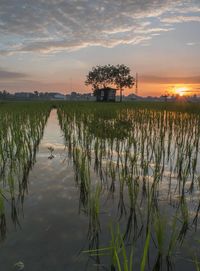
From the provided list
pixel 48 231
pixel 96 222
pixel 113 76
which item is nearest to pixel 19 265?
pixel 48 231

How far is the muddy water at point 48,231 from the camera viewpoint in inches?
86.3

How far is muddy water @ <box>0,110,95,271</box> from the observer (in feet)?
7.19

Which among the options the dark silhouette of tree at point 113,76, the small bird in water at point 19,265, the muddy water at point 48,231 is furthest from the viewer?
the dark silhouette of tree at point 113,76

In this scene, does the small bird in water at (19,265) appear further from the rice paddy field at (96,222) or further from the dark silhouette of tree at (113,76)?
the dark silhouette of tree at (113,76)

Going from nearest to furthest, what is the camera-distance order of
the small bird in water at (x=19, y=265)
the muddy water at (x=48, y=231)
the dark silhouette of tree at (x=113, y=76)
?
the small bird in water at (x=19, y=265) → the muddy water at (x=48, y=231) → the dark silhouette of tree at (x=113, y=76)

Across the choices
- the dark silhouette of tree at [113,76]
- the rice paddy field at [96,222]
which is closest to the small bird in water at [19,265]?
the rice paddy field at [96,222]

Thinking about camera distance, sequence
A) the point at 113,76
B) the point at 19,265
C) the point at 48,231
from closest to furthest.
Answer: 1. the point at 19,265
2. the point at 48,231
3. the point at 113,76

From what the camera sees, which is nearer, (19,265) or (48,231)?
(19,265)

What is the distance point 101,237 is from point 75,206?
2.57 ft

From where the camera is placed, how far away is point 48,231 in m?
2.64

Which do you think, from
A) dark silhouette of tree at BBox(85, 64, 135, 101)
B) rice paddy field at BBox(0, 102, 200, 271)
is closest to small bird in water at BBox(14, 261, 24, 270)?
rice paddy field at BBox(0, 102, 200, 271)

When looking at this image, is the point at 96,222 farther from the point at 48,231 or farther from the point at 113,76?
the point at 113,76

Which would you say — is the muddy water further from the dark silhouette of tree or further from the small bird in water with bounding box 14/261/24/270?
the dark silhouette of tree

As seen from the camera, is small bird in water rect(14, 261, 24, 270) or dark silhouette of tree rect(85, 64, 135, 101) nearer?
small bird in water rect(14, 261, 24, 270)
